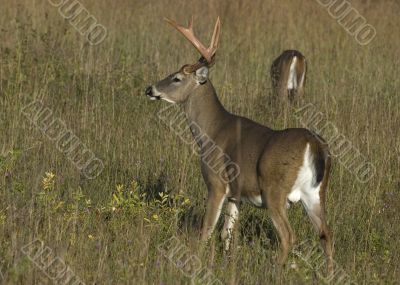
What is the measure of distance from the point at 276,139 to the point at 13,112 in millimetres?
3613

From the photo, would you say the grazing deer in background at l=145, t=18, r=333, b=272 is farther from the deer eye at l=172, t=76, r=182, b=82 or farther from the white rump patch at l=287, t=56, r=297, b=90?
the white rump patch at l=287, t=56, r=297, b=90

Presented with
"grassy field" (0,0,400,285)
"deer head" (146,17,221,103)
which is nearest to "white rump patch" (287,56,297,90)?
"grassy field" (0,0,400,285)

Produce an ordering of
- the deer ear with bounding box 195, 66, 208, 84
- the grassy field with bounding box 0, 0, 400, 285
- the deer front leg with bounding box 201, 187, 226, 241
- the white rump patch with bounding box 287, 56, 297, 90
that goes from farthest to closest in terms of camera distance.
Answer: the white rump patch with bounding box 287, 56, 297, 90 < the deer ear with bounding box 195, 66, 208, 84 < the deer front leg with bounding box 201, 187, 226, 241 < the grassy field with bounding box 0, 0, 400, 285

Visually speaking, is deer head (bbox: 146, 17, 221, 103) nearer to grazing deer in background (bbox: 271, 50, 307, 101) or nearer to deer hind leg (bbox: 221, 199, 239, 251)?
deer hind leg (bbox: 221, 199, 239, 251)

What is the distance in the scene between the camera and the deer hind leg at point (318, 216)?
5711 millimetres

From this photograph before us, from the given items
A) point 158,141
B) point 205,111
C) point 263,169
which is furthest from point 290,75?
point 263,169

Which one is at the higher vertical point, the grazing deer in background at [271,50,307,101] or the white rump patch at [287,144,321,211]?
the grazing deer in background at [271,50,307,101]

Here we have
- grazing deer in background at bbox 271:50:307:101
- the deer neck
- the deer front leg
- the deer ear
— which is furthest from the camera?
grazing deer in background at bbox 271:50:307:101

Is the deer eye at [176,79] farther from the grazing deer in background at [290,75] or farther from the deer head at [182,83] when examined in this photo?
the grazing deer in background at [290,75]

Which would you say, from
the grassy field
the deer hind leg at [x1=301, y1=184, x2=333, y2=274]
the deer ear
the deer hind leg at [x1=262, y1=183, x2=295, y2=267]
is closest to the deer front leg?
the grassy field

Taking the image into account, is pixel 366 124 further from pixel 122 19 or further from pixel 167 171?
pixel 122 19

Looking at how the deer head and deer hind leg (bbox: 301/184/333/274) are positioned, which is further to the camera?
the deer head

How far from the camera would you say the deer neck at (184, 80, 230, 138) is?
6.78m

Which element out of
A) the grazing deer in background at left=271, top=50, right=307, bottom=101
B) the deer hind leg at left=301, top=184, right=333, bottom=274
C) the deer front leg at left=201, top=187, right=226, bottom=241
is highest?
the grazing deer in background at left=271, top=50, right=307, bottom=101
